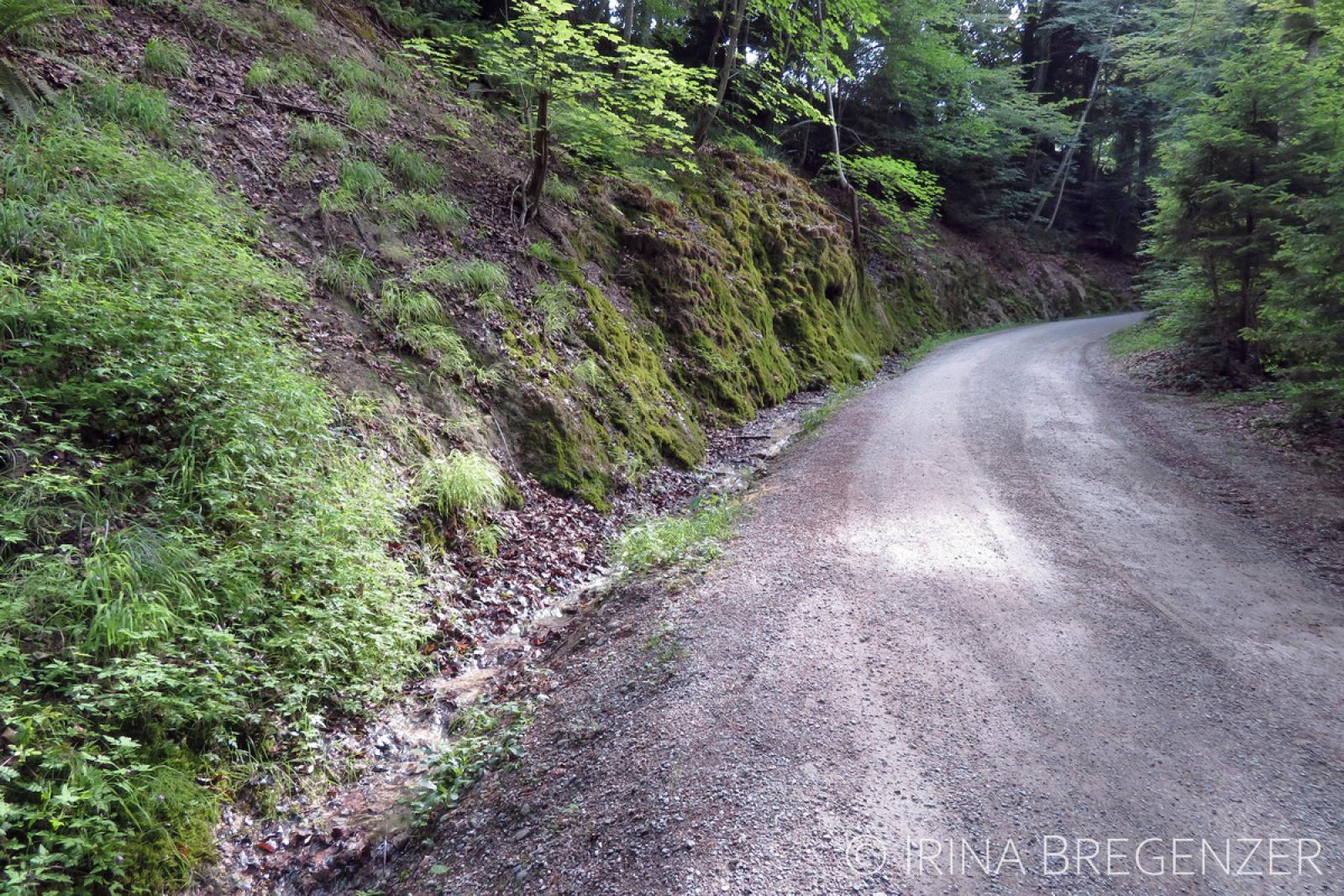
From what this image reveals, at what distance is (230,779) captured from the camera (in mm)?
3291

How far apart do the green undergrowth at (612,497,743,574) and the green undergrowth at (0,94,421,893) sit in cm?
220

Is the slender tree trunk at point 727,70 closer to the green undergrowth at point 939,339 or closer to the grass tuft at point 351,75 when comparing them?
the grass tuft at point 351,75

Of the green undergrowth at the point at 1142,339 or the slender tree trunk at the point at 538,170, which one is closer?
the slender tree trunk at the point at 538,170

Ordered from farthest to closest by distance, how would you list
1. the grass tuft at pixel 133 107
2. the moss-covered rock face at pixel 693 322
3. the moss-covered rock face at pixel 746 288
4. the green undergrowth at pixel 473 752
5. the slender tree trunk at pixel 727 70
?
the slender tree trunk at pixel 727 70 < the moss-covered rock face at pixel 746 288 < the moss-covered rock face at pixel 693 322 < the grass tuft at pixel 133 107 < the green undergrowth at pixel 473 752

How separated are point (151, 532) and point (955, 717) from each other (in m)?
4.72

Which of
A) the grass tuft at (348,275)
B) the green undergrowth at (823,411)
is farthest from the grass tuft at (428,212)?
the green undergrowth at (823,411)

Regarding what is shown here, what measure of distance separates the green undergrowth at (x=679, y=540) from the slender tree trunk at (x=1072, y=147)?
1159 inches

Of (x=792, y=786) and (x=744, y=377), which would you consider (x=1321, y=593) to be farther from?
(x=744, y=377)

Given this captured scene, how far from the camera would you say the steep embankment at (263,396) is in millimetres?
3137

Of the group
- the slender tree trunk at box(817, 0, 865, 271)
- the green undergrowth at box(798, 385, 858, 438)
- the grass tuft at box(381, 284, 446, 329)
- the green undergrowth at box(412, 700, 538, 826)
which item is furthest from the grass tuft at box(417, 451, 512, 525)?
the slender tree trunk at box(817, 0, 865, 271)

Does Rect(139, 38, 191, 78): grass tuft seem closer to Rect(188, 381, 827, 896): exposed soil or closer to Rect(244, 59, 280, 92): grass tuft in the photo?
Rect(244, 59, 280, 92): grass tuft

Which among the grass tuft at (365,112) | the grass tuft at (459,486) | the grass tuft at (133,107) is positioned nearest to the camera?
the grass tuft at (459,486)

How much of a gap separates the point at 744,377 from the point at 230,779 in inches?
408

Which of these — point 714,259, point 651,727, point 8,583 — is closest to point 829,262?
point 714,259
